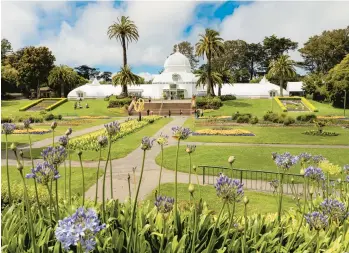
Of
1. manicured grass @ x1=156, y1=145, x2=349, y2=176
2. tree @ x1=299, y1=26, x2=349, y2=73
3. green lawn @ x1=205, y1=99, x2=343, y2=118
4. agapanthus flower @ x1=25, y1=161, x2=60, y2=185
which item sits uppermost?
tree @ x1=299, y1=26, x2=349, y2=73

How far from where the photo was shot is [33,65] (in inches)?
2453

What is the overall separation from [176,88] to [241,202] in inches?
2115

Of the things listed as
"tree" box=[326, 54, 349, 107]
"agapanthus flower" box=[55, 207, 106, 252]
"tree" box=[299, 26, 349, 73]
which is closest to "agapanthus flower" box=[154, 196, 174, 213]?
"agapanthus flower" box=[55, 207, 106, 252]

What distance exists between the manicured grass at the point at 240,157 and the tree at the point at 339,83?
3445 cm

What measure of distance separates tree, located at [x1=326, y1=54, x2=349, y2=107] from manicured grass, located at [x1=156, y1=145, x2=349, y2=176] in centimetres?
3445

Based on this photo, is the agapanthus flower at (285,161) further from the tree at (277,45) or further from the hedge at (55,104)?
the tree at (277,45)

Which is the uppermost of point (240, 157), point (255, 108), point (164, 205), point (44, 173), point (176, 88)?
point (176, 88)

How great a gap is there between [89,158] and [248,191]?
319 inches

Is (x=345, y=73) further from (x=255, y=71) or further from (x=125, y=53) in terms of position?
(x=255, y=71)

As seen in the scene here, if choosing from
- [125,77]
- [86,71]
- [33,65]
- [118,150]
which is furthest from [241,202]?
[86,71]

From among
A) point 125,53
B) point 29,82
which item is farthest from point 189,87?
point 29,82

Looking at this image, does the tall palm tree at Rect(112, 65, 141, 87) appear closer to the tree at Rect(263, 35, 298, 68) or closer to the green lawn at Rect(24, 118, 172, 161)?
the green lawn at Rect(24, 118, 172, 161)

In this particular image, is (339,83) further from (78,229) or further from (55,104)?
(78,229)

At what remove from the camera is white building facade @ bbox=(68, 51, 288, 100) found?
6178 centimetres
